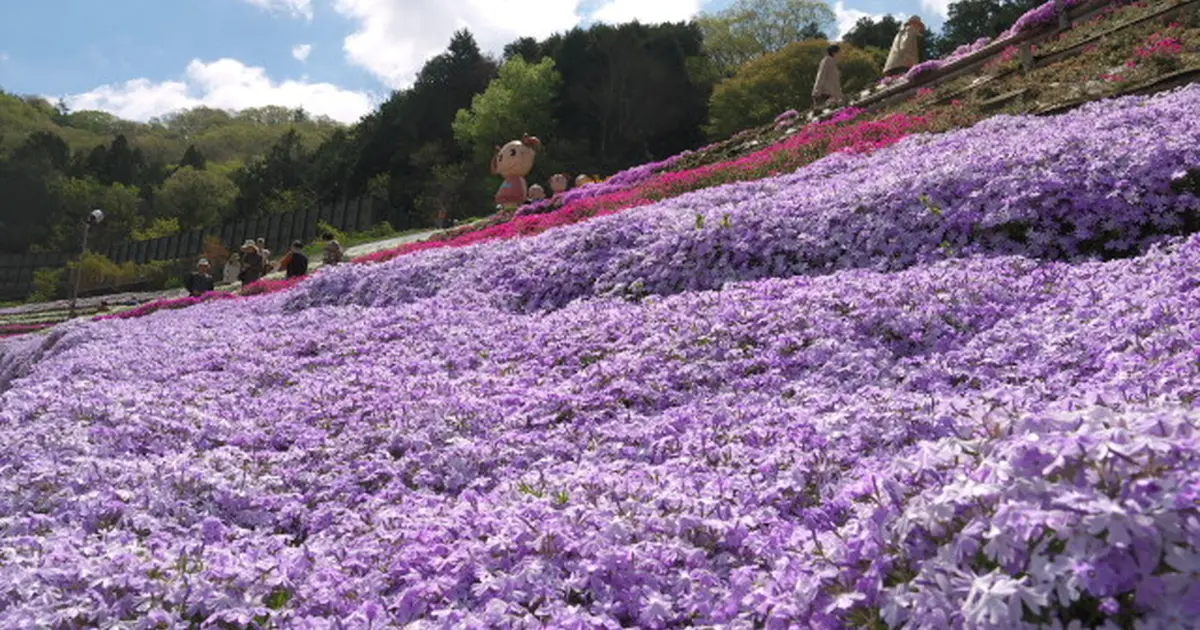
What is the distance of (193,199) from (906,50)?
8856 cm

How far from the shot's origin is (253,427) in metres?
7.42

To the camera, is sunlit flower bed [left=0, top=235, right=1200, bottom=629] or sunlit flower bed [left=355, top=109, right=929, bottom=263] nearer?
sunlit flower bed [left=0, top=235, right=1200, bottom=629]

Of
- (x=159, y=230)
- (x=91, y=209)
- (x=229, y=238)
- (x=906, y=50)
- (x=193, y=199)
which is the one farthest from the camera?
(x=193, y=199)

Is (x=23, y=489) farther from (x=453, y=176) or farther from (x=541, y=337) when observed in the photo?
(x=453, y=176)

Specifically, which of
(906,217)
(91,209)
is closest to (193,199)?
(91,209)

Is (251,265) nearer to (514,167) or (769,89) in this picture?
(514,167)

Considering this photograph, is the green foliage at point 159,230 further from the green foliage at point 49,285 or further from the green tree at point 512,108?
the green tree at point 512,108

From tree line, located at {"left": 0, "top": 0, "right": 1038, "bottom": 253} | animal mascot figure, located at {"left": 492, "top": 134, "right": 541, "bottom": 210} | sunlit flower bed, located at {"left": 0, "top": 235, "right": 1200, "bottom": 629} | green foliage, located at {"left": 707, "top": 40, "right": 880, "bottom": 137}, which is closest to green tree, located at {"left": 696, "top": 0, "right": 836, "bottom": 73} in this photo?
tree line, located at {"left": 0, "top": 0, "right": 1038, "bottom": 253}

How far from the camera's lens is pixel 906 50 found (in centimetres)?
3116

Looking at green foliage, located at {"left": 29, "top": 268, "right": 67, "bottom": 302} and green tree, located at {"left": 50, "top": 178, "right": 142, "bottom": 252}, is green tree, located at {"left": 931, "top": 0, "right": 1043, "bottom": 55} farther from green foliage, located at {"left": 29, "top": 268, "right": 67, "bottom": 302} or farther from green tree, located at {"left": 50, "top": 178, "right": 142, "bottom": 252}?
green tree, located at {"left": 50, "top": 178, "right": 142, "bottom": 252}

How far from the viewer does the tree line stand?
57.2 metres

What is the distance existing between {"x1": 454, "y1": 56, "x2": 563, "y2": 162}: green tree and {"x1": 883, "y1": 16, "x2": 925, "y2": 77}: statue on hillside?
34099 millimetres

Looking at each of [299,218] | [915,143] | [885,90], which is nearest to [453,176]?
[299,218]

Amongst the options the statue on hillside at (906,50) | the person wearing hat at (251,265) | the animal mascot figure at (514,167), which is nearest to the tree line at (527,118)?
the animal mascot figure at (514,167)
